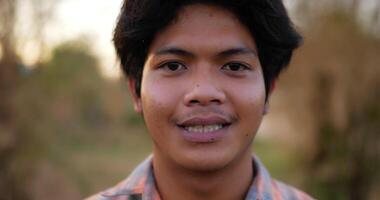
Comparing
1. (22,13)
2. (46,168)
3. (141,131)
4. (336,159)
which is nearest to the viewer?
(22,13)

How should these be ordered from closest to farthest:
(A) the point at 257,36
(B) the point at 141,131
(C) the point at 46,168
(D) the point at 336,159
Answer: (A) the point at 257,36
(C) the point at 46,168
(D) the point at 336,159
(B) the point at 141,131

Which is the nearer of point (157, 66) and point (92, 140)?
point (157, 66)

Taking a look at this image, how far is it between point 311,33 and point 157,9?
4.80 metres

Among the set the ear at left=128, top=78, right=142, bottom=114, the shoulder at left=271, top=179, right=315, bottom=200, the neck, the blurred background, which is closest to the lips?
the neck

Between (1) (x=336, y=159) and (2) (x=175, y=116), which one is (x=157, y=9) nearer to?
(2) (x=175, y=116)

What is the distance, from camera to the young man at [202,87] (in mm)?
1924

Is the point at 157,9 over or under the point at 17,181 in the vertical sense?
over

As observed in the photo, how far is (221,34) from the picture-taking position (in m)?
1.97

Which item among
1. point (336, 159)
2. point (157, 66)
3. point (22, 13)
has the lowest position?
point (336, 159)

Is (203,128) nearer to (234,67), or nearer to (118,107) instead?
(234,67)

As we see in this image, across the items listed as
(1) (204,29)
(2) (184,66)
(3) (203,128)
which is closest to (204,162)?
(3) (203,128)

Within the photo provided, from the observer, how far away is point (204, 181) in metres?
2.04

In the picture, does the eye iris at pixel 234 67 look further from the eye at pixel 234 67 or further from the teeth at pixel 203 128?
the teeth at pixel 203 128

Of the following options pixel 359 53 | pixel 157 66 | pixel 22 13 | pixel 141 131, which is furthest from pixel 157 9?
pixel 141 131
